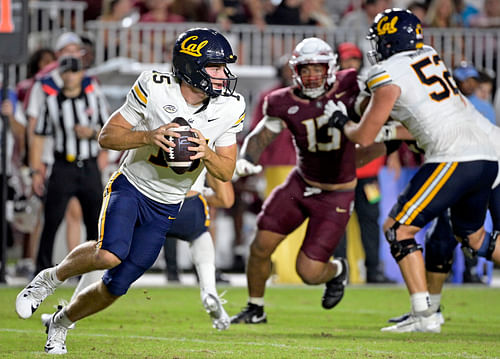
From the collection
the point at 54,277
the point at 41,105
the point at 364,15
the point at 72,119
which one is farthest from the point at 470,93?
the point at 54,277

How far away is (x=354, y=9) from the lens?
13148 mm

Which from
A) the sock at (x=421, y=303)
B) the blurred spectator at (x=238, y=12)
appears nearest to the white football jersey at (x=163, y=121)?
the sock at (x=421, y=303)

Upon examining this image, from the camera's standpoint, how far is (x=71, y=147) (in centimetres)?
849

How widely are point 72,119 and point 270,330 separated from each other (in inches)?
124

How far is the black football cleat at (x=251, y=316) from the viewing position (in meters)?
6.58

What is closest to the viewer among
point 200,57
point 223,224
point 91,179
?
point 200,57

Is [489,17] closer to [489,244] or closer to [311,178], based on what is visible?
[311,178]

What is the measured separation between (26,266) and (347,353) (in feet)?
17.4

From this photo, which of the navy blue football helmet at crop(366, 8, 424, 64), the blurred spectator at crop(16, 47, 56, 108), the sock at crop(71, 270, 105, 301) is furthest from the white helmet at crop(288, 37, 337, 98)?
the blurred spectator at crop(16, 47, 56, 108)

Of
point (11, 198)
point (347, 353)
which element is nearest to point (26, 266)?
point (11, 198)

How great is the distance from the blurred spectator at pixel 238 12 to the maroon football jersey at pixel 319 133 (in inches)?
222

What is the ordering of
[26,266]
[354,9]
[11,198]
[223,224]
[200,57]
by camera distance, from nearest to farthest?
[200,57] → [26,266] → [11,198] → [223,224] → [354,9]

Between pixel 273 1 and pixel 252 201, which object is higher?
pixel 273 1

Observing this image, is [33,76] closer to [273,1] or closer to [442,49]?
[273,1]
